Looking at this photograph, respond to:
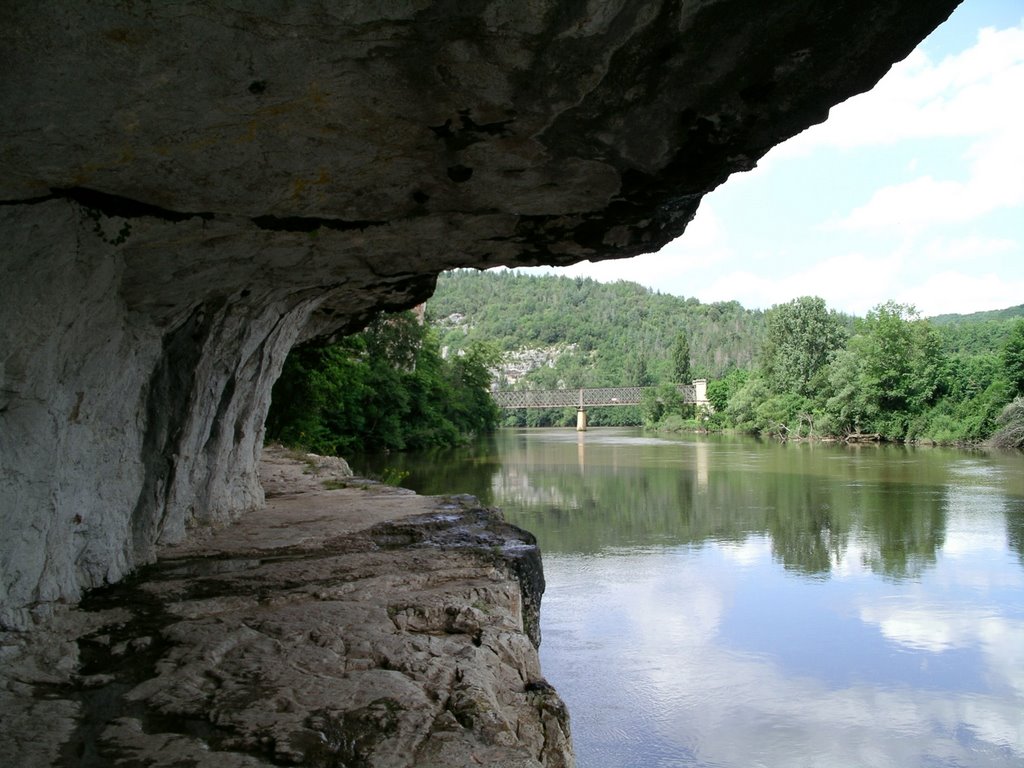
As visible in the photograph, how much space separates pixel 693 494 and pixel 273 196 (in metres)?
17.4

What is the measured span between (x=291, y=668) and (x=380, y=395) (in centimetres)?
2818

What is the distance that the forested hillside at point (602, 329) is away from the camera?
407 ft

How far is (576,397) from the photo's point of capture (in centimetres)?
8006

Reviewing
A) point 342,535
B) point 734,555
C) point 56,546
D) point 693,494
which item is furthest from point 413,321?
point 56,546

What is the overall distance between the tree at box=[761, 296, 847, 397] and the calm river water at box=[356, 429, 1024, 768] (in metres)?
38.4

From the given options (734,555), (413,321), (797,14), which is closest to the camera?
(797,14)

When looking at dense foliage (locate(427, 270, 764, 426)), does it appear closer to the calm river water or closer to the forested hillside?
the forested hillside

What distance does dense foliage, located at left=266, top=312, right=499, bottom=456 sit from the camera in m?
16.2

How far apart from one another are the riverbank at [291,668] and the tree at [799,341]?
53.4m

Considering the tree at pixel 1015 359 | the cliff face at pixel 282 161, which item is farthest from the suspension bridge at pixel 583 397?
the cliff face at pixel 282 161

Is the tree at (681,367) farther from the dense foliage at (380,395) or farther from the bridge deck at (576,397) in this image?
the dense foliage at (380,395)

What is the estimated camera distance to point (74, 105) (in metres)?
2.79

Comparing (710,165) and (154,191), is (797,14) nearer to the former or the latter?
(710,165)

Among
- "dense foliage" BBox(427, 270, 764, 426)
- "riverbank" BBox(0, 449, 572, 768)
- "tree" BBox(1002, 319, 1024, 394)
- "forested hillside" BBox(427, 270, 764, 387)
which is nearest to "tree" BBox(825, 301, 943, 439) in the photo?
"tree" BBox(1002, 319, 1024, 394)
